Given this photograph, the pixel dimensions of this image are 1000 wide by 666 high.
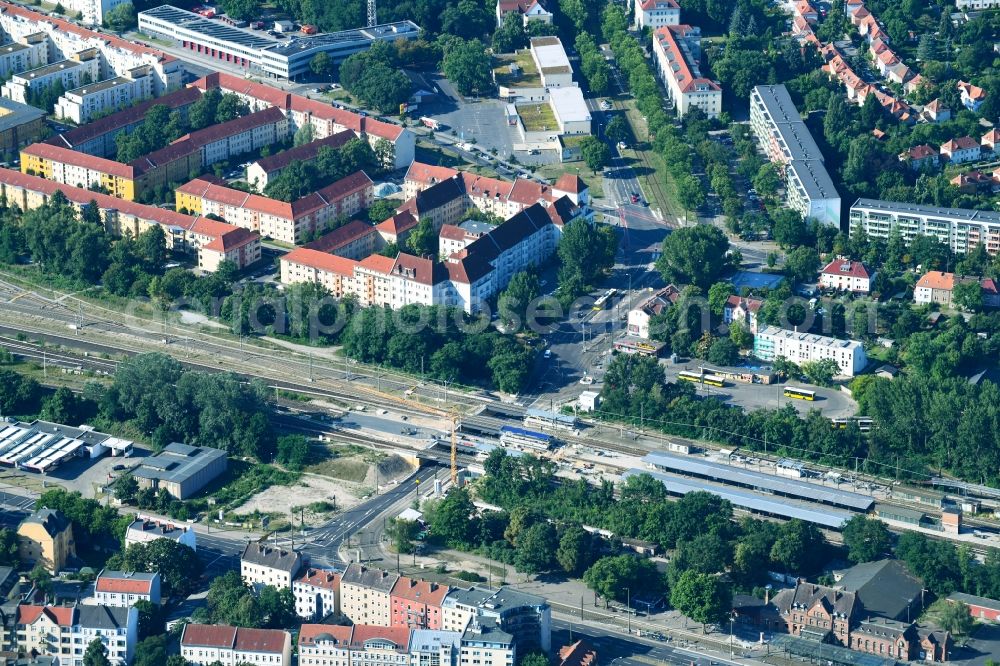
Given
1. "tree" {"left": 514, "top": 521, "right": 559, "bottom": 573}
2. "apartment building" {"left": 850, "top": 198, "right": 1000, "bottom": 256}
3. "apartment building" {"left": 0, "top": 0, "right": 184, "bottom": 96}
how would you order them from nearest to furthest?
"tree" {"left": 514, "top": 521, "right": 559, "bottom": 573}
"apartment building" {"left": 850, "top": 198, "right": 1000, "bottom": 256}
"apartment building" {"left": 0, "top": 0, "right": 184, "bottom": 96}

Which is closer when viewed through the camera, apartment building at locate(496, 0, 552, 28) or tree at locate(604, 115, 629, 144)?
tree at locate(604, 115, 629, 144)

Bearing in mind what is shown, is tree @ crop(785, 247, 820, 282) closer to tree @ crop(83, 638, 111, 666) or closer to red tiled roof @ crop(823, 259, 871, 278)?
red tiled roof @ crop(823, 259, 871, 278)

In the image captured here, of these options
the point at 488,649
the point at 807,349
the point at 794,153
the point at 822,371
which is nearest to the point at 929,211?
the point at 794,153

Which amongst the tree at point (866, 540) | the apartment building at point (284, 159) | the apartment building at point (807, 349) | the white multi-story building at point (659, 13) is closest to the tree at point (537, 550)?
the tree at point (866, 540)

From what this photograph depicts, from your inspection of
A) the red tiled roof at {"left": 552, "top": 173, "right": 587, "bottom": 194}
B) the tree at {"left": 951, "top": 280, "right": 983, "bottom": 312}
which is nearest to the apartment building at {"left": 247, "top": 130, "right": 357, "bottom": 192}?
the red tiled roof at {"left": 552, "top": 173, "right": 587, "bottom": 194}

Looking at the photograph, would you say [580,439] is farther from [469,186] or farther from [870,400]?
[469,186]

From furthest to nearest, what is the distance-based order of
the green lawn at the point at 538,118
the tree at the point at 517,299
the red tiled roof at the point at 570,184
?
1. the green lawn at the point at 538,118
2. the red tiled roof at the point at 570,184
3. the tree at the point at 517,299

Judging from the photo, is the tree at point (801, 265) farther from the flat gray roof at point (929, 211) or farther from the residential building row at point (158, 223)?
the residential building row at point (158, 223)
